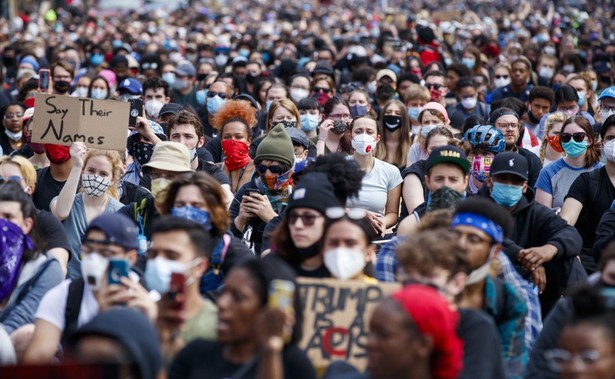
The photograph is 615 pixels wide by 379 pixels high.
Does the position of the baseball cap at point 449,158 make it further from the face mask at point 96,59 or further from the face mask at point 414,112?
the face mask at point 96,59

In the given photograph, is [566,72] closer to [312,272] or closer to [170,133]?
[170,133]

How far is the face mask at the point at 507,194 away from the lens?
8.16 m

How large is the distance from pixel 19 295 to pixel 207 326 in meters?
1.76

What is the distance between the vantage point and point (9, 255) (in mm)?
6910

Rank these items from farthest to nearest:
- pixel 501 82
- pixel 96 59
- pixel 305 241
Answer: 1. pixel 96 59
2. pixel 501 82
3. pixel 305 241

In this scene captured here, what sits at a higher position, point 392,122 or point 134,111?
point 392,122

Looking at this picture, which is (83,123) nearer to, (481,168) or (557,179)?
(481,168)

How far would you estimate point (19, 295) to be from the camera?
6.95 metres

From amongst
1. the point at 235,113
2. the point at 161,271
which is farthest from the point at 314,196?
the point at 235,113

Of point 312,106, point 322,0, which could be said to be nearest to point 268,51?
point 312,106

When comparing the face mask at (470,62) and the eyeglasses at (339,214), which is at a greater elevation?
the face mask at (470,62)

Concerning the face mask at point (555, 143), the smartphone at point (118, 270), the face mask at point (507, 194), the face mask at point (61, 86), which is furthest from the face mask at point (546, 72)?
the smartphone at point (118, 270)

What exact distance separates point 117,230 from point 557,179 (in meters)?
4.95

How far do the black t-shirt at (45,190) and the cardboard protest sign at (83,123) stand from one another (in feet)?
1.02
